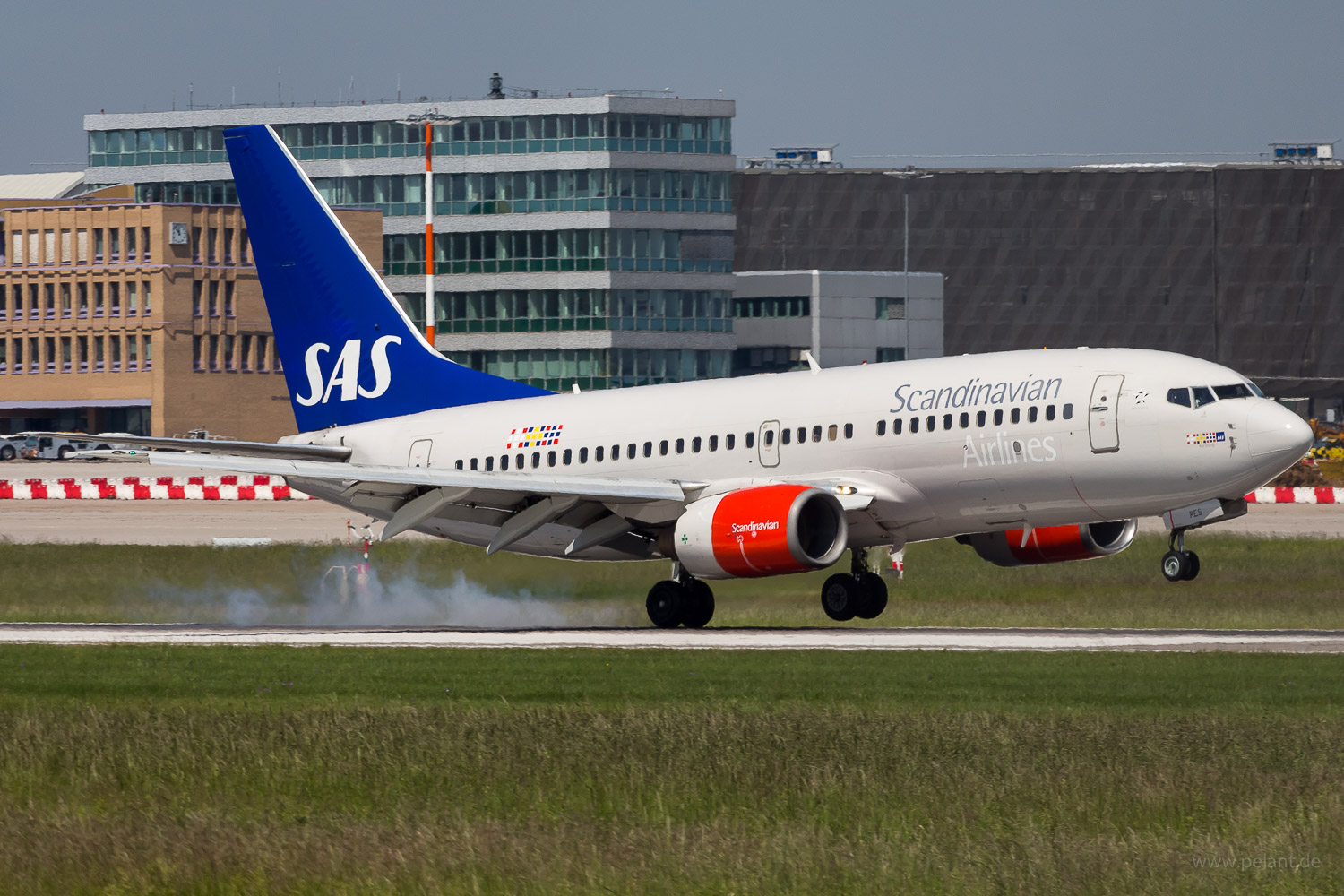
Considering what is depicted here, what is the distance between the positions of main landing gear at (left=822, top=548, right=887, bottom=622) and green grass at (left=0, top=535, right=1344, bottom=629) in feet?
5.69

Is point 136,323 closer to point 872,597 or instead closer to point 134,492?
point 134,492

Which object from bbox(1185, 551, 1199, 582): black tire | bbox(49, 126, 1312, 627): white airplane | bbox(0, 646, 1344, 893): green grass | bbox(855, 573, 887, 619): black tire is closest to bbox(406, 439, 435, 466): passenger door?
bbox(49, 126, 1312, 627): white airplane

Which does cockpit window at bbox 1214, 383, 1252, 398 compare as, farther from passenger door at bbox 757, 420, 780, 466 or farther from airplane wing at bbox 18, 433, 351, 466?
airplane wing at bbox 18, 433, 351, 466

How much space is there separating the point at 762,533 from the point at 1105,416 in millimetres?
6002

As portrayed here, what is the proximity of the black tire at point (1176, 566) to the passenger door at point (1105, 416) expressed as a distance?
231 cm

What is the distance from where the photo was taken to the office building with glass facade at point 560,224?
156500 mm

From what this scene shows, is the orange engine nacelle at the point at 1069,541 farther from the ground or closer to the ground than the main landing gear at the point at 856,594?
farther from the ground

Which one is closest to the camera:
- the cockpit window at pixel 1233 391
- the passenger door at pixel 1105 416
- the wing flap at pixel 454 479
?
the cockpit window at pixel 1233 391

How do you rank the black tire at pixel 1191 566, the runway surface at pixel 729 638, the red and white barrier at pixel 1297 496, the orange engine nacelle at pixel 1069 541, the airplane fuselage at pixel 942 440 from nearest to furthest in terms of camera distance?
the black tire at pixel 1191 566, the runway surface at pixel 729 638, the airplane fuselage at pixel 942 440, the orange engine nacelle at pixel 1069 541, the red and white barrier at pixel 1297 496

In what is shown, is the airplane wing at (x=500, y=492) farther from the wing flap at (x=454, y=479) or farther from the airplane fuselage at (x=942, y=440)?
the airplane fuselage at (x=942, y=440)

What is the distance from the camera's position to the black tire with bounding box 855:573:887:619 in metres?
37.0

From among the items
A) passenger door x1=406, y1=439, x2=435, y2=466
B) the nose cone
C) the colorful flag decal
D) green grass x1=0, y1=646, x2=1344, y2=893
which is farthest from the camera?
passenger door x1=406, y1=439, x2=435, y2=466

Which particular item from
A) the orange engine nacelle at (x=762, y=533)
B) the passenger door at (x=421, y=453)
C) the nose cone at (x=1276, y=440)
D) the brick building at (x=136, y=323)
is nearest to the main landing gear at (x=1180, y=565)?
the nose cone at (x=1276, y=440)

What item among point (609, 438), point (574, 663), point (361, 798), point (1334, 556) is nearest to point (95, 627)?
point (609, 438)
